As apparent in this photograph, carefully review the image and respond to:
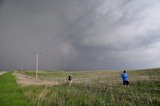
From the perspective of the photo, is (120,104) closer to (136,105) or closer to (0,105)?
(136,105)

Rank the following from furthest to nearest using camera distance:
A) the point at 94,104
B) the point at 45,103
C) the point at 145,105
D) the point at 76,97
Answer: the point at 76,97 → the point at 45,103 → the point at 94,104 → the point at 145,105

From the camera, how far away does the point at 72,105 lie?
14.4m

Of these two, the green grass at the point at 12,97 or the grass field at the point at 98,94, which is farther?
the green grass at the point at 12,97

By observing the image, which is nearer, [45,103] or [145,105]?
[145,105]

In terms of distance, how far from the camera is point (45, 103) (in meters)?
14.8

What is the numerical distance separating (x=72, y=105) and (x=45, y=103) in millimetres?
1644

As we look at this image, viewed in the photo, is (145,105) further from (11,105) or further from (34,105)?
(11,105)

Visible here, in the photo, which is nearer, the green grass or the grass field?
the grass field

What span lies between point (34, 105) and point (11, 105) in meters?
1.26

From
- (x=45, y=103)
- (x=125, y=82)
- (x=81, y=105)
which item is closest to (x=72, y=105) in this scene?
(x=81, y=105)

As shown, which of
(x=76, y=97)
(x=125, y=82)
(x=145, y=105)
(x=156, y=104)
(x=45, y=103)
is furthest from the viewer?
(x=125, y=82)

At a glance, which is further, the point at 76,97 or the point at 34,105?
the point at 76,97

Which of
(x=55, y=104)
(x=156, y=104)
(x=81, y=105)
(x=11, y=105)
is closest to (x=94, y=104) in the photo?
(x=81, y=105)

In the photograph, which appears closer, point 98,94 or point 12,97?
point 12,97
